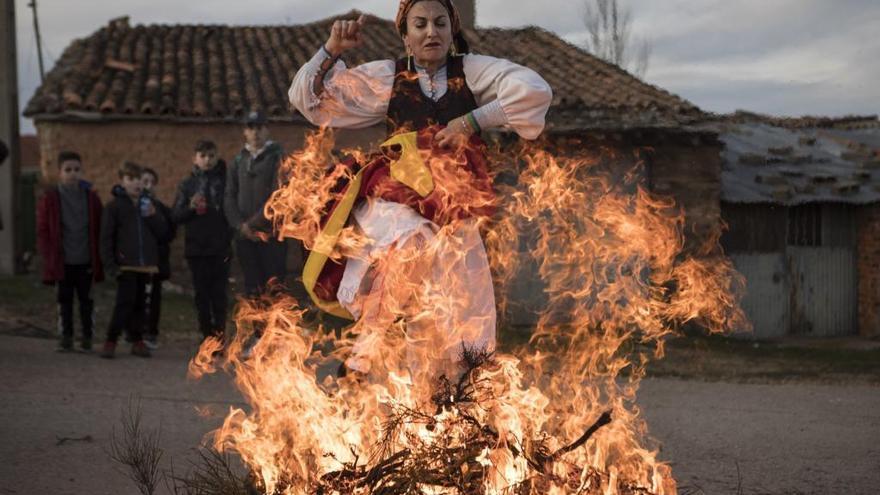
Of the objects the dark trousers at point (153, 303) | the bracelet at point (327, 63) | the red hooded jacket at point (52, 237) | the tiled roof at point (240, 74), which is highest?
the tiled roof at point (240, 74)

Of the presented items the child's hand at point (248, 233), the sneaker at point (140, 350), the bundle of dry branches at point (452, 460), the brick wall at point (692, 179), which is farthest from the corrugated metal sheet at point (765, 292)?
the bundle of dry branches at point (452, 460)

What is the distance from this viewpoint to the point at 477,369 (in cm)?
351

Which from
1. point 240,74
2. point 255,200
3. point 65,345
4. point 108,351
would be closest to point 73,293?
point 65,345

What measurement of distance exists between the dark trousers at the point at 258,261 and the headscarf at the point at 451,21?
4.67 metres

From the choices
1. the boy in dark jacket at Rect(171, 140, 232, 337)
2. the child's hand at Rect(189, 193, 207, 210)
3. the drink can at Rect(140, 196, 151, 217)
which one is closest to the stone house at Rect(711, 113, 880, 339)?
the boy in dark jacket at Rect(171, 140, 232, 337)

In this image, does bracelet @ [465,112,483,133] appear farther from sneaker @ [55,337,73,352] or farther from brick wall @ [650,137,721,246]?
brick wall @ [650,137,721,246]

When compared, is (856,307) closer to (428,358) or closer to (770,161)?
(770,161)

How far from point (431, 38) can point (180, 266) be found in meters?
14.1

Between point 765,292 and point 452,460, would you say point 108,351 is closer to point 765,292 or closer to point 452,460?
point 452,460

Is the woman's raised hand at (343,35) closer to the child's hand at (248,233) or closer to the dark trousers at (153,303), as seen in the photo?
the child's hand at (248,233)

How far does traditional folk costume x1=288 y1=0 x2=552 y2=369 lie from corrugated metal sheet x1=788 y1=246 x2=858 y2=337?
14.3m

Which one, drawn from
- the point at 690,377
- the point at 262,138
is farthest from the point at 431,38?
the point at 690,377

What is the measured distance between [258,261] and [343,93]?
468 centimetres

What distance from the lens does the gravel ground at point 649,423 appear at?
4.91 meters
